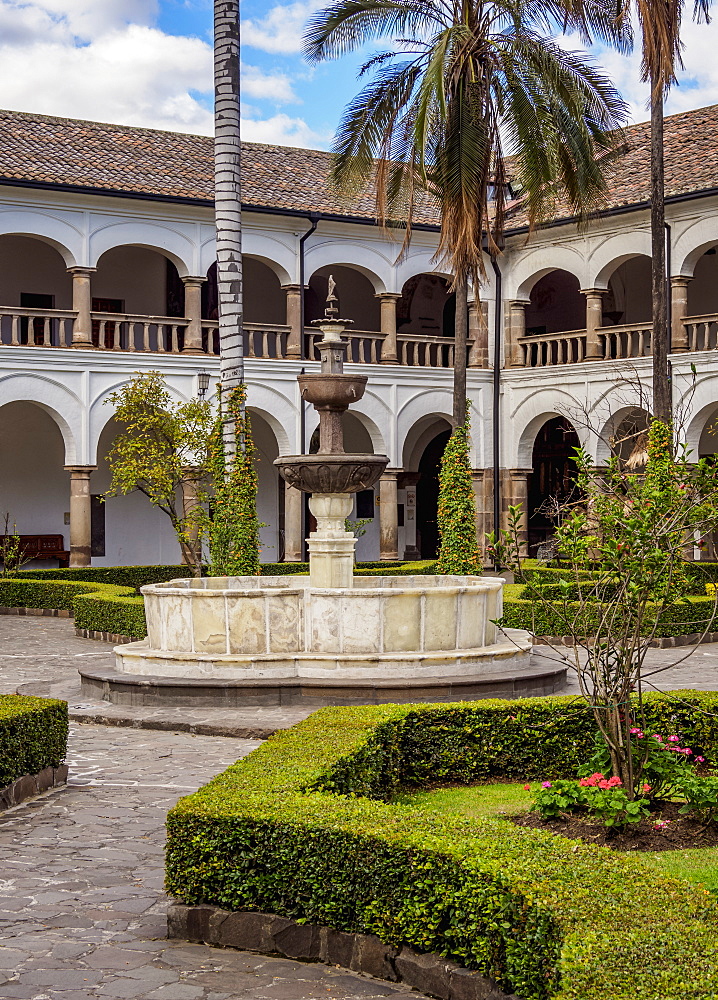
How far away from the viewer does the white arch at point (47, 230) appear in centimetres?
2069

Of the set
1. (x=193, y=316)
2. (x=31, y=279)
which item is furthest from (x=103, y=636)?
(x=31, y=279)

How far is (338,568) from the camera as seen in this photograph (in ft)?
36.6

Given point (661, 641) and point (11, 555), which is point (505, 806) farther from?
point (11, 555)

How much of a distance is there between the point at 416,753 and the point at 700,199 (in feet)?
53.1

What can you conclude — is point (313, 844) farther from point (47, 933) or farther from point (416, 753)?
point (416, 753)

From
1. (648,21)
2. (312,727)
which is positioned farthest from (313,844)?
(648,21)

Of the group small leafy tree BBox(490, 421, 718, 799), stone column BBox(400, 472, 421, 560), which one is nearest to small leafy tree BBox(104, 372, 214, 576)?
stone column BBox(400, 472, 421, 560)

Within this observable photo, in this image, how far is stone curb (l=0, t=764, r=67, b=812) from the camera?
6.73 m

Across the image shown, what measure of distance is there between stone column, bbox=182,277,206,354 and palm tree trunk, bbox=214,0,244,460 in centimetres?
681

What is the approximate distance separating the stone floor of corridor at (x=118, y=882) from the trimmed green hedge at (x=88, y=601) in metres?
4.19

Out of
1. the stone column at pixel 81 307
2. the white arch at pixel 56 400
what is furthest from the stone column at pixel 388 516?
the stone column at pixel 81 307

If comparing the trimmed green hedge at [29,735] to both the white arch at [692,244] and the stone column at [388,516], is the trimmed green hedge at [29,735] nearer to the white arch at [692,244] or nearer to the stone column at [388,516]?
the stone column at [388,516]

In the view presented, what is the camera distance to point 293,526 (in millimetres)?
22797

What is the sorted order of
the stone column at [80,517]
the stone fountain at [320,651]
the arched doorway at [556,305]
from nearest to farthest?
the stone fountain at [320,651] < the stone column at [80,517] < the arched doorway at [556,305]
